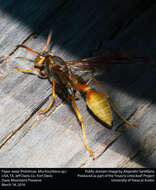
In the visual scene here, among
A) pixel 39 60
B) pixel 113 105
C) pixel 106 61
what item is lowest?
pixel 113 105

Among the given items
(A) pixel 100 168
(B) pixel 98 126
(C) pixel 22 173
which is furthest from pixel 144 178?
(C) pixel 22 173

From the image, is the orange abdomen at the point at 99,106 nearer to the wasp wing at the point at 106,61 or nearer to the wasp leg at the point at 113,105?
the wasp leg at the point at 113,105

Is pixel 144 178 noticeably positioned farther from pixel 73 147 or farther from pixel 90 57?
pixel 90 57

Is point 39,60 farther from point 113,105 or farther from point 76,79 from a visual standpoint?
point 113,105

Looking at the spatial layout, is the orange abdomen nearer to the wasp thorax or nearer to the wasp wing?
the wasp wing

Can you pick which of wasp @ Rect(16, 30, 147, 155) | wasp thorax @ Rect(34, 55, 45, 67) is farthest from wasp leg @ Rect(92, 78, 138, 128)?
wasp thorax @ Rect(34, 55, 45, 67)

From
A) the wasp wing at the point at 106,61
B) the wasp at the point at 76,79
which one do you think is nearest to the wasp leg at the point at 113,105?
the wasp at the point at 76,79

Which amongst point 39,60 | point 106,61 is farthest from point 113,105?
point 39,60

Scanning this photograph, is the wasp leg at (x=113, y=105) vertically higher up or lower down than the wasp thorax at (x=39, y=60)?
lower down
